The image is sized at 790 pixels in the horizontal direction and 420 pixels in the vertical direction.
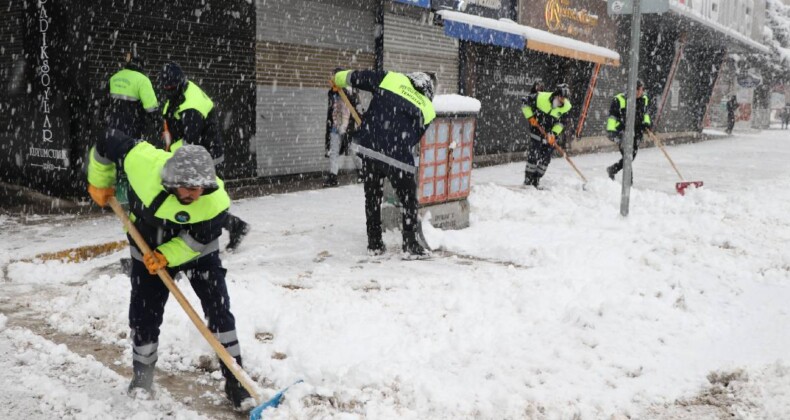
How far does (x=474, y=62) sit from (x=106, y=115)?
29.7ft

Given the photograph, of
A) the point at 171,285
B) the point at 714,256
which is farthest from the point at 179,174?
the point at 714,256

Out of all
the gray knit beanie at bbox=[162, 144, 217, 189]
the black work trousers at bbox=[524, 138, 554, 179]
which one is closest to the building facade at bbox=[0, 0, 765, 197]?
the black work trousers at bbox=[524, 138, 554, 179]

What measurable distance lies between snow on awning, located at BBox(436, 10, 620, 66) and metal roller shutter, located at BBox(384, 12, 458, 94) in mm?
556

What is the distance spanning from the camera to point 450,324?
455 cm

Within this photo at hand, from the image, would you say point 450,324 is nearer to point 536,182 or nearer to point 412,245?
point 412,245

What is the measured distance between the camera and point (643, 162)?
16.0m

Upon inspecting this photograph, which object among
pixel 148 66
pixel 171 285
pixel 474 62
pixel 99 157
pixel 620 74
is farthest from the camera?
pixel 620 74

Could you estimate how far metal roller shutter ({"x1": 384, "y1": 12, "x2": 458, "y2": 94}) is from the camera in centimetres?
1325

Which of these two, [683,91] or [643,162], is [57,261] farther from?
[683,91]

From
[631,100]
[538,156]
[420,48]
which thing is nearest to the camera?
[631,100]

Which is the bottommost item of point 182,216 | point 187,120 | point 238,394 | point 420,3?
point 238,394

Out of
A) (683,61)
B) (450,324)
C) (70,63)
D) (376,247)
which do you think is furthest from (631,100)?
(683,61)

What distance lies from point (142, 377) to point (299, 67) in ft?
28.1

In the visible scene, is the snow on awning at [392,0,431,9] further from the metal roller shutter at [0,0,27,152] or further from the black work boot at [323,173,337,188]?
Answer: the metal roller shutter at [0,0,27,152]
